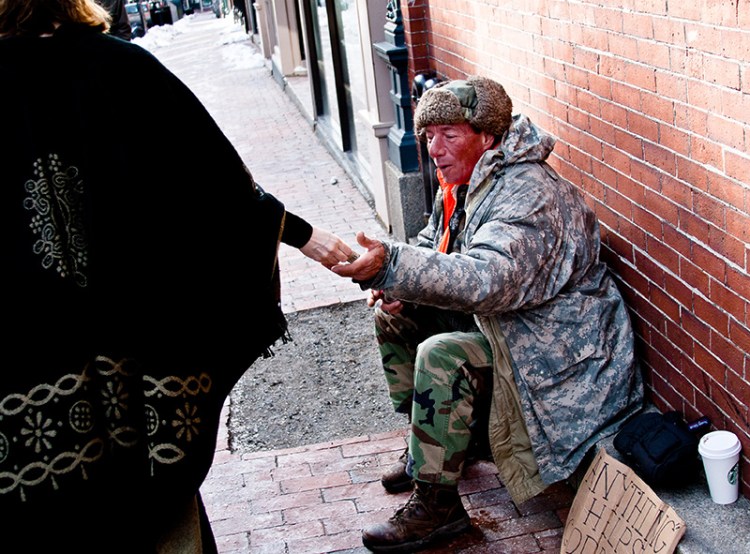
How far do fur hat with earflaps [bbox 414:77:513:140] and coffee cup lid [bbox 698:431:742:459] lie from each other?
1.21 metres

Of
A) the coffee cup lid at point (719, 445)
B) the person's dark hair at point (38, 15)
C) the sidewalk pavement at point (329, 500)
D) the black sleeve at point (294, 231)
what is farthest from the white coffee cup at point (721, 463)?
the person's dark hair at point (38, 15)

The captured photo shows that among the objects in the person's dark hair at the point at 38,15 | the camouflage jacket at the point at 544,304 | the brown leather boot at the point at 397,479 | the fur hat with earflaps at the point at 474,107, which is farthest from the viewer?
the brown leather boot at the point at 397,479

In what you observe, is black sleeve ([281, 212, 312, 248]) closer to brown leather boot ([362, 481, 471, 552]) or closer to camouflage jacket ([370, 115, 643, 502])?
camouflage jacket ([370, 115, 643, 502])

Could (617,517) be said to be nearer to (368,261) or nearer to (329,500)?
(368,261)

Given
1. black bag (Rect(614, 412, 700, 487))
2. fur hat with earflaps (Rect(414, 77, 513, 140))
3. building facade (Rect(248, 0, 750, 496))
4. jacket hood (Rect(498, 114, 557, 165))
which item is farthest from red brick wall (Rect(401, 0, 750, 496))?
fur hat with earflaps (Rect(414, 77, 513, 140))

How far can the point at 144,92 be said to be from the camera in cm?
273

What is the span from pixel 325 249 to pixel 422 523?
99cm

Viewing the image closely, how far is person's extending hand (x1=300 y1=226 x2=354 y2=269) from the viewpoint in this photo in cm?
329

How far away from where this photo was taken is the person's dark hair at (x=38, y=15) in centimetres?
267

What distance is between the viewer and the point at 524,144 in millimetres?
3459

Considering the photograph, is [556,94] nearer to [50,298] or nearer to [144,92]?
[144,92]

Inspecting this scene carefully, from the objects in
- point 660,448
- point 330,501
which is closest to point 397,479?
point 330,501

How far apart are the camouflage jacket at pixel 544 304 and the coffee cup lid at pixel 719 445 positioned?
0.43 m

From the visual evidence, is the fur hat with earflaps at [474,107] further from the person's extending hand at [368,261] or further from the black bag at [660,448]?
the black bag at [660,448]
